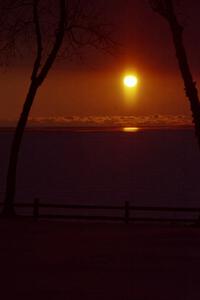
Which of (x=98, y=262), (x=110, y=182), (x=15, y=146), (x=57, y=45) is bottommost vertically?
(x=98, y=262)

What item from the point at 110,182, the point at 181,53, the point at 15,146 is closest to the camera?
the point at 181,53

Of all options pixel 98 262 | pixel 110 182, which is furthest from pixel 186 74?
pixel 110 182

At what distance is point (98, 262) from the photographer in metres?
16.9

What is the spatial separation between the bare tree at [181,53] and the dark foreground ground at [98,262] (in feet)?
14.4

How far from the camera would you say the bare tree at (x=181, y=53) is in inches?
972

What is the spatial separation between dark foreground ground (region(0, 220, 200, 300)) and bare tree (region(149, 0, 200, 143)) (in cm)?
439

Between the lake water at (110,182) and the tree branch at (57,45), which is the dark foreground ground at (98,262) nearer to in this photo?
the tree branch at (57,45)

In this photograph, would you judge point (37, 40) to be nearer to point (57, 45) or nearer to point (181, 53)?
point (57, 45)

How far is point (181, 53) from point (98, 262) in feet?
35.1

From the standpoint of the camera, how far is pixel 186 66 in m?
25.2

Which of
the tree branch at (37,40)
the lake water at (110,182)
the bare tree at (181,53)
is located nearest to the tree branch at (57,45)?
the tree branch at (37,40)

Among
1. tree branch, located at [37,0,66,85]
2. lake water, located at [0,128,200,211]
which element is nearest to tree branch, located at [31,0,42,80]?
tree branch, located at [37,0,66,85]

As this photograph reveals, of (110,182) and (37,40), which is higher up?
(110,182)

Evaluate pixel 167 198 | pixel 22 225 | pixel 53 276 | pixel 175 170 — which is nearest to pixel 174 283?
pixel 53 276
